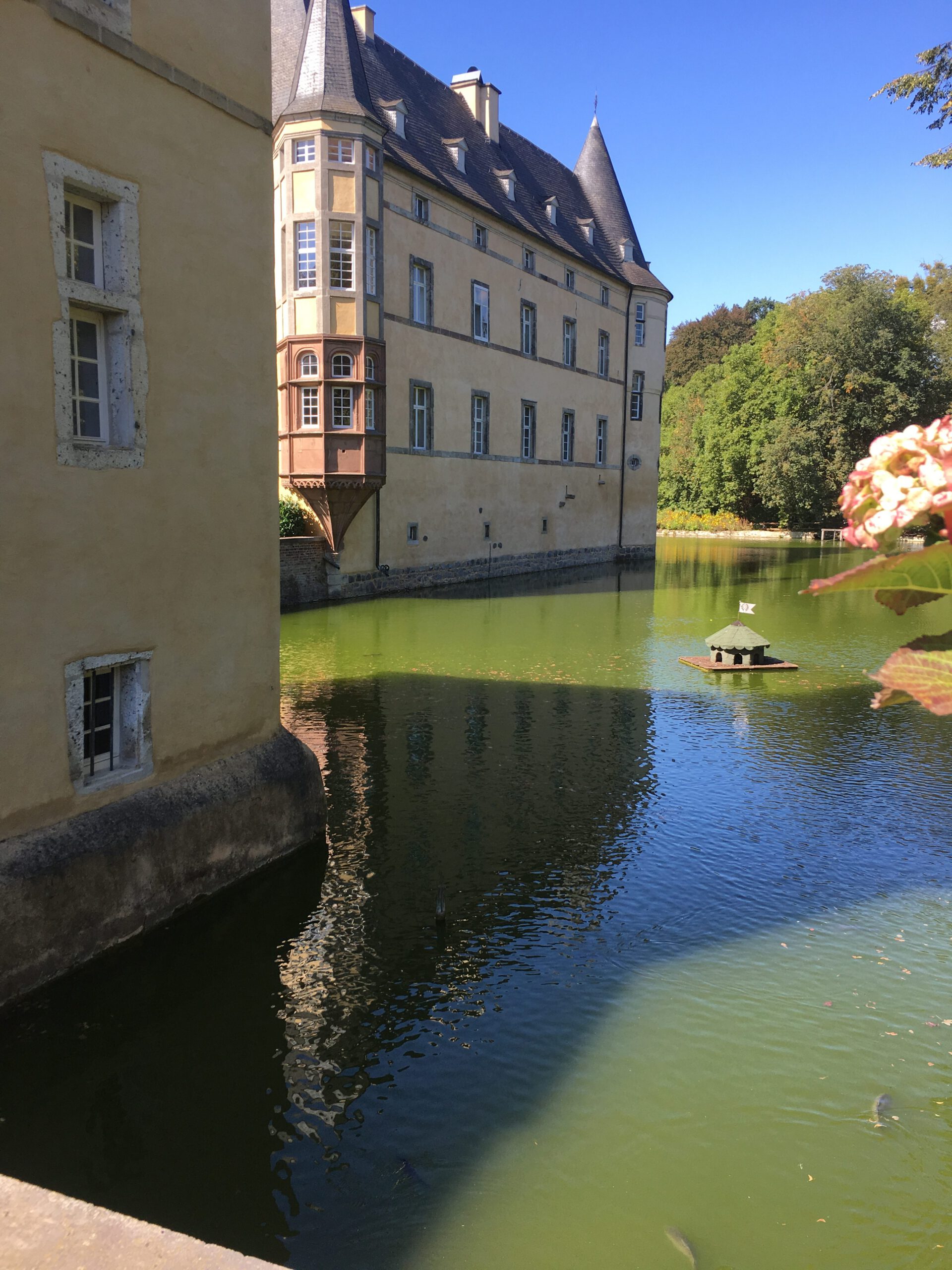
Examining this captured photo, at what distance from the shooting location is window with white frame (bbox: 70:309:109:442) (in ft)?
23.1

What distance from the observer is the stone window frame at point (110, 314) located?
6.59 metres

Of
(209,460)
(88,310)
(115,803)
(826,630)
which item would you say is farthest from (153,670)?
(826,630)

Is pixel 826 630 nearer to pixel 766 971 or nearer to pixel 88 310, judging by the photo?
pixel 766 971

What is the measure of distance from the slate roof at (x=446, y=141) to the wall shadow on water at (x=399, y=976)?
65.8 ft

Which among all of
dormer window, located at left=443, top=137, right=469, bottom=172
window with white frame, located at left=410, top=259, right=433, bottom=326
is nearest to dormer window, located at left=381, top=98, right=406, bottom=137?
dormer window, located at left=443, top=137, right=469, bottom=172

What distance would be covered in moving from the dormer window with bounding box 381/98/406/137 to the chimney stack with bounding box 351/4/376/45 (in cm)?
265

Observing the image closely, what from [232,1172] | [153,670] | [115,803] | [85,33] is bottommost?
[232,1172]

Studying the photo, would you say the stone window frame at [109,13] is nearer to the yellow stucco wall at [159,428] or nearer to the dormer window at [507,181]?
the yellow stucco wall at [159,428]

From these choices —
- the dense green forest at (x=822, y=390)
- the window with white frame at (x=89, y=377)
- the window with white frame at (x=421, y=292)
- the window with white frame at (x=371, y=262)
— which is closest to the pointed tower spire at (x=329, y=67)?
the window with white frame at (x=371, y=262)

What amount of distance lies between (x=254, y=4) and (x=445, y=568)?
Result: 78.8ft

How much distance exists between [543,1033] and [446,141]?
32359mm

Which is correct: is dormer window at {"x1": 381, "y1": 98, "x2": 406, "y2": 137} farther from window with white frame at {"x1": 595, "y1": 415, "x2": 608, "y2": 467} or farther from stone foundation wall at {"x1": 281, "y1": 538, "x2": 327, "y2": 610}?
window with white frame at {"x1": 595, "y1": 415, "x2": 608, "y2": 467}

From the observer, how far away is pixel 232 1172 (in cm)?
511

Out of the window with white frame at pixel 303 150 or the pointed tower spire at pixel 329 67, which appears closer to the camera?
the pointed tower spire at pixel 329 67
